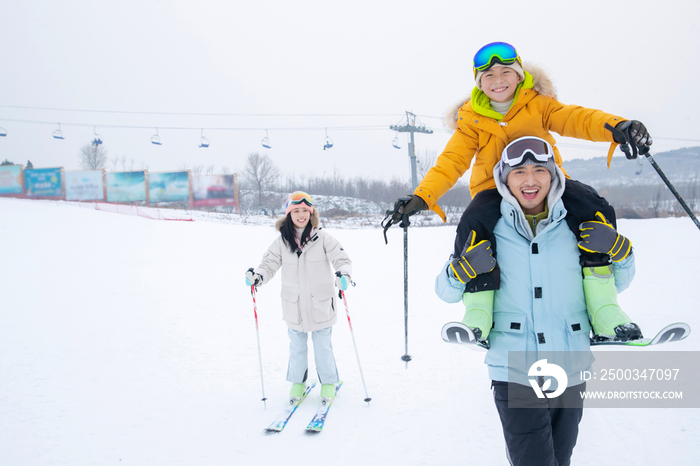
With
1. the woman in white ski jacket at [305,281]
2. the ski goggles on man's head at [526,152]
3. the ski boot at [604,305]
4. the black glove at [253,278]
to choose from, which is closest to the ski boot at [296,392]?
the woman in white ski jacket at [305,281]

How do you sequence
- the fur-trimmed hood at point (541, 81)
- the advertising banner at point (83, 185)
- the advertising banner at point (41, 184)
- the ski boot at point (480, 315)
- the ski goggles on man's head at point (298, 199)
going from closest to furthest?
1. the ski boot at point (480, 315)
2. the fur-trimmed hood at point (541, 81)
3. the ski goggles on man's head at point (298, 199)
4. the advertising banner at point (41, 184)
5. the advertising banner at point (83, 185)

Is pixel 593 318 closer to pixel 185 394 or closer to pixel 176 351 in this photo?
pixel 185 394

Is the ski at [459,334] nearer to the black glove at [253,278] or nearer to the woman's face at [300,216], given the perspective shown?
the woman's face at [300,216]

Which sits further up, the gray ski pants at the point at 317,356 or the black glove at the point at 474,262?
the black glove at the point at 474,262

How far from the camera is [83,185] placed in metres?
30.0

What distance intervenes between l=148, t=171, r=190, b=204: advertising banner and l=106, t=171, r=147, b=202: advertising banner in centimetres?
58

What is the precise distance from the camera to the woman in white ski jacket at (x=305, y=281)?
3498 millimetres

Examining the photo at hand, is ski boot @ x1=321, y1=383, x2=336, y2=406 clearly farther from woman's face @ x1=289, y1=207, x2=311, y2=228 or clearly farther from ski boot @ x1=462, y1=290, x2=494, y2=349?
ski boot @ x1=462, y1=290, x2=494, y2=349

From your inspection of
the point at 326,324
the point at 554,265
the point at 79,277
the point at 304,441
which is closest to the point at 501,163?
the point at 554,265

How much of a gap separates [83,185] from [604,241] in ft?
119

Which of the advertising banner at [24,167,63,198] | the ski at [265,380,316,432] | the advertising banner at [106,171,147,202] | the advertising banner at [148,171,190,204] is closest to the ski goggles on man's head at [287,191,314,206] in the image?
the ski at [265,380,316,432]

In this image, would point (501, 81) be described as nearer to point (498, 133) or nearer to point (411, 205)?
point (498, 133)

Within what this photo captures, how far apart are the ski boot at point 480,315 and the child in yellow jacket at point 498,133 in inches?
0.6

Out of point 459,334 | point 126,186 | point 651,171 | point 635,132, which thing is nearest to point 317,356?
point 459,334
